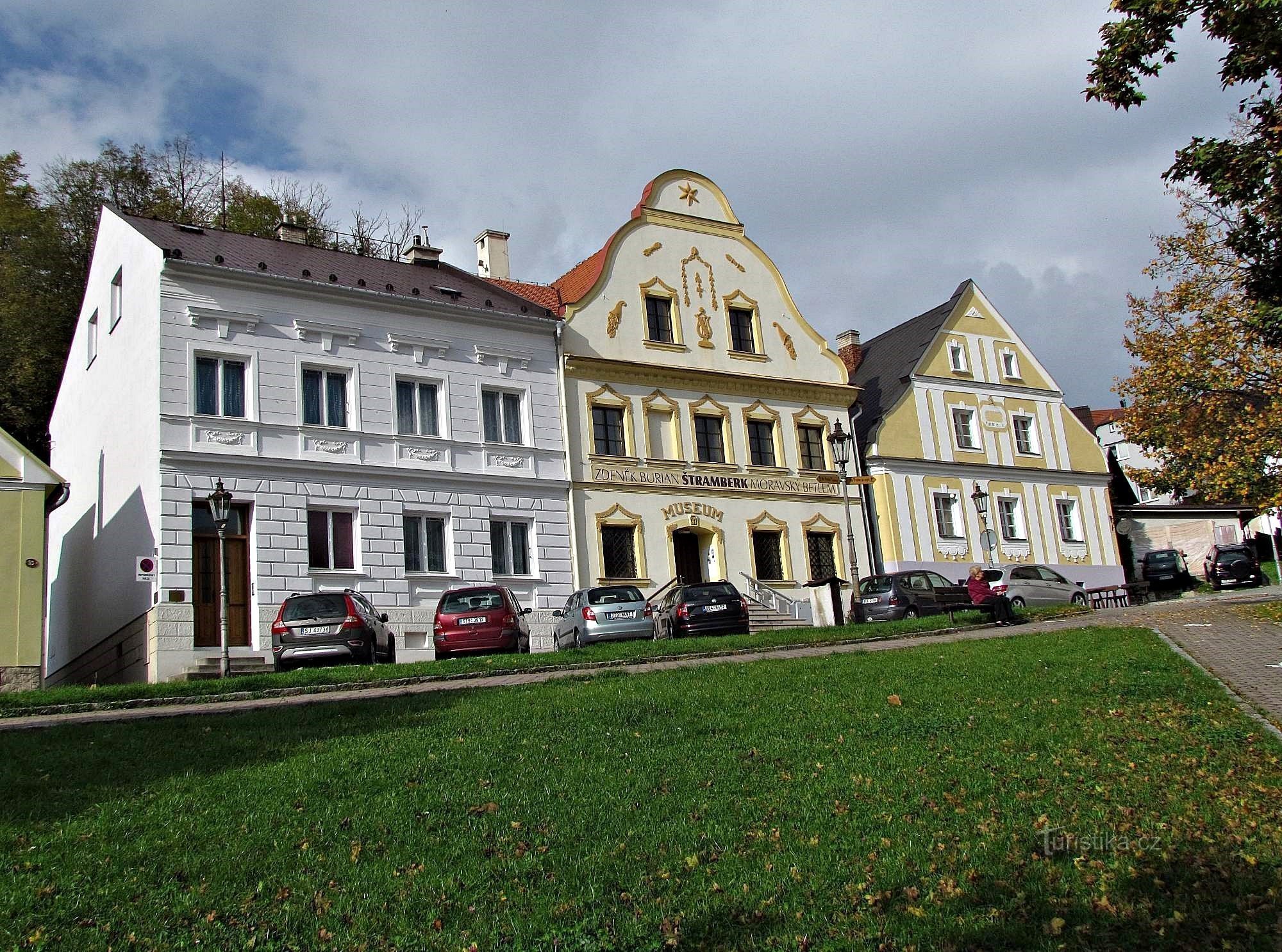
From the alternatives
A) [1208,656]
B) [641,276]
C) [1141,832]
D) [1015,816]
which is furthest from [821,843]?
[641,276]

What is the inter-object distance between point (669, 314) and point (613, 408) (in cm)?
394

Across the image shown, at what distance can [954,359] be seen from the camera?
43875mm

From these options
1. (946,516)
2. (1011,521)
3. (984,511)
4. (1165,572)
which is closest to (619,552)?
(984,511)

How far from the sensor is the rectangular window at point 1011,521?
42.4m

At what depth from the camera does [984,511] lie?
38.9m

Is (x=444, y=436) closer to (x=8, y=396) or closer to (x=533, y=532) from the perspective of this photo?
(x=533, y=532)

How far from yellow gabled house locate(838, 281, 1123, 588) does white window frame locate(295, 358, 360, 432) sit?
1772 centimetres

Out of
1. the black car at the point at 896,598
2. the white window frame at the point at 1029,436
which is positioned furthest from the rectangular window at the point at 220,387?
the white window frame at the point at 1029,436

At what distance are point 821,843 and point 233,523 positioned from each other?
21.3 metres

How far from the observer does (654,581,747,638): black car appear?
27.3 m

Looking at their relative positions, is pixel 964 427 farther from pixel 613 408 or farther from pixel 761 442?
pixel 613 408

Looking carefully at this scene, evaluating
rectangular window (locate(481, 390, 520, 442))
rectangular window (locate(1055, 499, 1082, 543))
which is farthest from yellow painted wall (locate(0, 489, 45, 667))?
rectangular window (locate(1055, 499, 1082, 543))

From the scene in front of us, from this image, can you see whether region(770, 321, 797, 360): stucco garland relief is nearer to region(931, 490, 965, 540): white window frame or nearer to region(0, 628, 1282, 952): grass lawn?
region(931, 490, 965, 540): white window frame

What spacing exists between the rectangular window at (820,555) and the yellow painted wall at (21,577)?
21.4 metres
